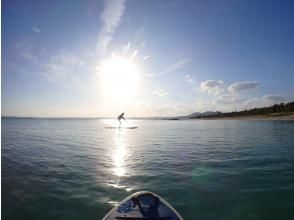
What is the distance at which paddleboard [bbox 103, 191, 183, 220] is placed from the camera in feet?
24.1

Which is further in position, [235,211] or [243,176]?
[243,176]

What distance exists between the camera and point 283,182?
38.1ft

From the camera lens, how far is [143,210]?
7.72 metres

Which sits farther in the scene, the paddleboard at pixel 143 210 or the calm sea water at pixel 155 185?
the calm sea water at pixel 155 185

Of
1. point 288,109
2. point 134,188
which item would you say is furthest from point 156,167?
point 288,109

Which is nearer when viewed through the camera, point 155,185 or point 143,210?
point 143,210

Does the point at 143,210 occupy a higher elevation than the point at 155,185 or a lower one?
higher

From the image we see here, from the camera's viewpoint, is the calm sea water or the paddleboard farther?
the calm sea water

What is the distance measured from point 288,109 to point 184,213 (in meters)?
153

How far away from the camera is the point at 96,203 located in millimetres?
9094

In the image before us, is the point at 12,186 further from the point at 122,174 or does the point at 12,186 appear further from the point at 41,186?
the point at 122,174

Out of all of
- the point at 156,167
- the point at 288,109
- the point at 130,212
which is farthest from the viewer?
the point at 288,109

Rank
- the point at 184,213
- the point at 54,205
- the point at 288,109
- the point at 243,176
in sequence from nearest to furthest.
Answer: the point at 184,213, the point at 54,205, the point at 243,176, the point at 288,109

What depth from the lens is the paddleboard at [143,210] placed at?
7.34 metres
